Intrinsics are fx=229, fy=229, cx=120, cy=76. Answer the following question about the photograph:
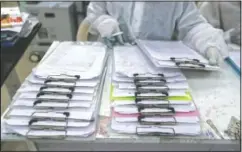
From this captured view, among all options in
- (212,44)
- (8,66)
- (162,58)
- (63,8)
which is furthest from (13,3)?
(63,8)

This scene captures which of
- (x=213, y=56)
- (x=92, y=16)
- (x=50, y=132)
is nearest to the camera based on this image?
(x=50, y=132)

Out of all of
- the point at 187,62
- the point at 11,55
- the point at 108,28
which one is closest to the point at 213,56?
the point at 187,62

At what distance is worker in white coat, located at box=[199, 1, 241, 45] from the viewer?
38.6 inches

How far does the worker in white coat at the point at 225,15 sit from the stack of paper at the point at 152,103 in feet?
1.78

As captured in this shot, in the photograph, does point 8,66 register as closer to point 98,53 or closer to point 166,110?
point 98,53

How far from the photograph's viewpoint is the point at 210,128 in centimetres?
47

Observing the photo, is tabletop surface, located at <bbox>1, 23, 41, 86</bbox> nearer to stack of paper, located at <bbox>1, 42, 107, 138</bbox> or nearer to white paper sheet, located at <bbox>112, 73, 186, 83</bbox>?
stack of paper, located at <bbox>1, 42, 107, 138</bbox>

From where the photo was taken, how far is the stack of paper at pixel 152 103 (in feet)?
1.48

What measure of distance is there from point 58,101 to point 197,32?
1.89ft

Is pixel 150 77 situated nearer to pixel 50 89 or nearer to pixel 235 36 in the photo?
pixel 50 89

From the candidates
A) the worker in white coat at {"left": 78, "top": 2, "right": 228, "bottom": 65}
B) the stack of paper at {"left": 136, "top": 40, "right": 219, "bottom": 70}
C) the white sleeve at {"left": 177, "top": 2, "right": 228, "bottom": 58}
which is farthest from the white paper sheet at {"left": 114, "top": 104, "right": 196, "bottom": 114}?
the worker in white coat at {"left": 78, "top": 2, "right": 228, "bottom": 65}

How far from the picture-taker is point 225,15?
103cm

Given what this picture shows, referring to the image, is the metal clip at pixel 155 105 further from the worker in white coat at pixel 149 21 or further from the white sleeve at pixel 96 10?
the white sleeve at pixel 96 10

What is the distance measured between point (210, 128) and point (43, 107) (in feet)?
1.12
